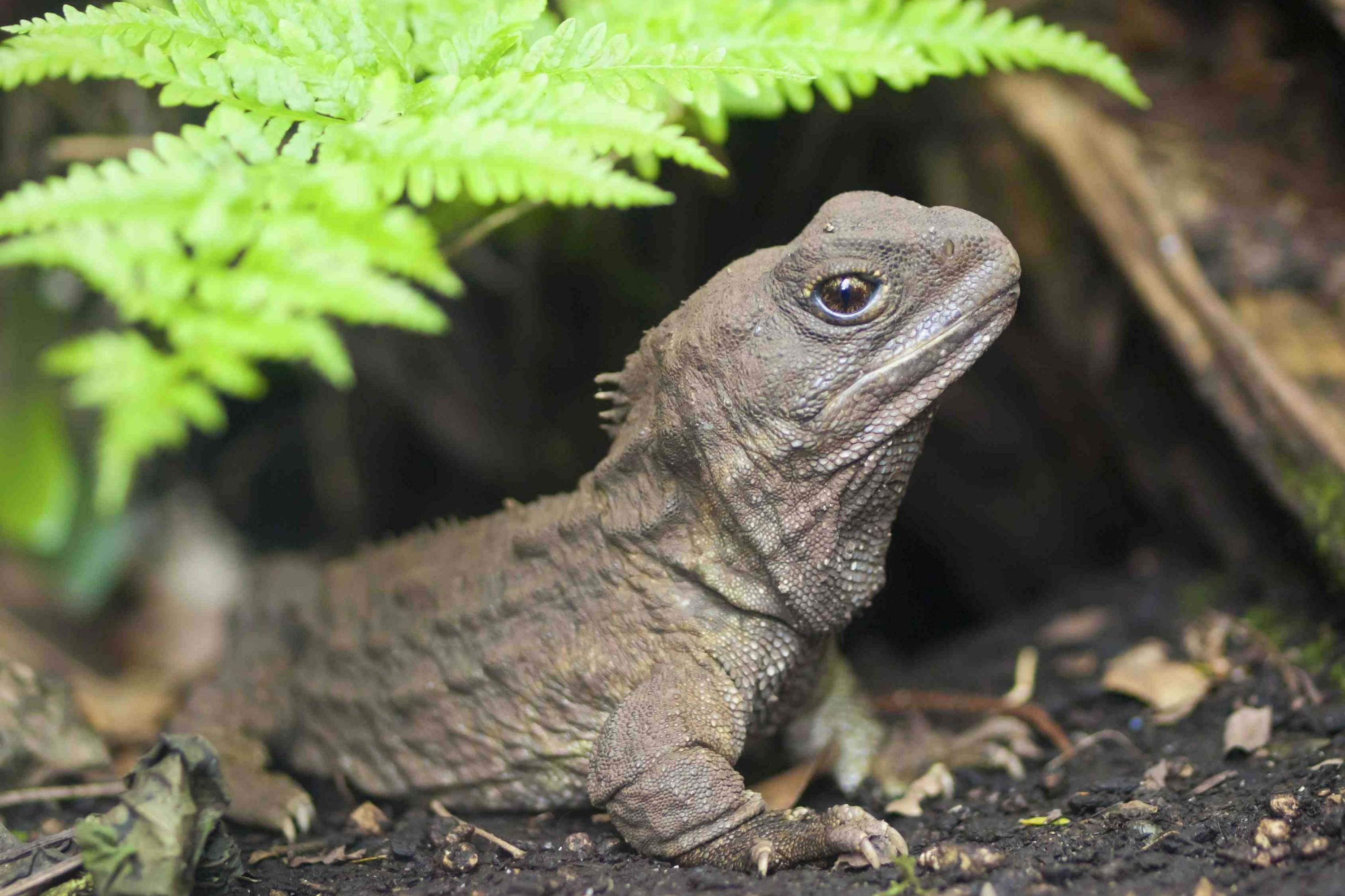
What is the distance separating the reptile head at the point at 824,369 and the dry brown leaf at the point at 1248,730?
1.85m

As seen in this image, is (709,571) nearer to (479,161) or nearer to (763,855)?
(763,855)

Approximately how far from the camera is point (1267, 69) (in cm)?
666

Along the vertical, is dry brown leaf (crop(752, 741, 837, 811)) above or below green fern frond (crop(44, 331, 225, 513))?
below

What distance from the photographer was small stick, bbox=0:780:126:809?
4.70 metres

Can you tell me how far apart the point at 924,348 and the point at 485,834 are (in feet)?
8.43

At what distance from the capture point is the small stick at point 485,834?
4.11 meters

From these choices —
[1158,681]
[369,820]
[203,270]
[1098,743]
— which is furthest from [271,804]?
[1158,681]

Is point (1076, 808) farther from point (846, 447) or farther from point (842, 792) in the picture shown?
point (846, 447)

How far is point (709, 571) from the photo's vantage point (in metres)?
4.24

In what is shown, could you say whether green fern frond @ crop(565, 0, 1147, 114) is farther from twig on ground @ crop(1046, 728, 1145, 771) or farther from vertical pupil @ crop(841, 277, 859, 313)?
twig on ground @ crop(1046, 728, 1145, 771)

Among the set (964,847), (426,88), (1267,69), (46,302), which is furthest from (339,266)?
(1267,69)

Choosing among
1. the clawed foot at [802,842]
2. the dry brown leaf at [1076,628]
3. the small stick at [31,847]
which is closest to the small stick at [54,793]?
the small stick at [31,847]

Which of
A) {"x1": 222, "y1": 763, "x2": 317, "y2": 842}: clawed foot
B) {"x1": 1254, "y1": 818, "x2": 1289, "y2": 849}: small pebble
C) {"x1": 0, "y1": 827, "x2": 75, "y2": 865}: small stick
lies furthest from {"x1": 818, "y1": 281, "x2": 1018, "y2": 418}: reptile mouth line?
{"x1": 0, "y1": 827, "x2": 75, "y2": 865}: small stick

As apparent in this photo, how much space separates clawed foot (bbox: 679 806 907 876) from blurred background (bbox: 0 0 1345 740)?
284cm
